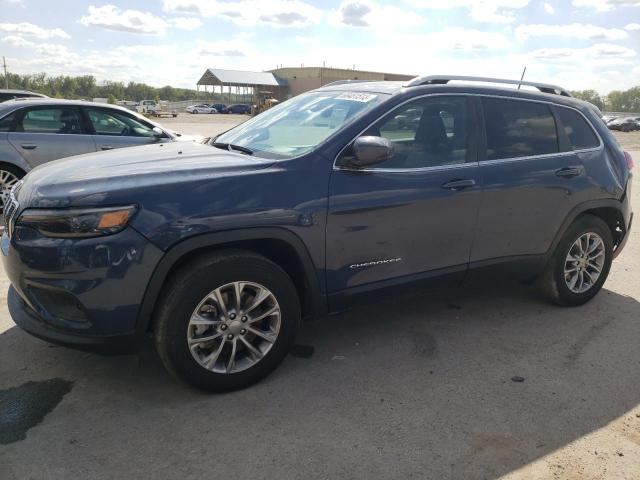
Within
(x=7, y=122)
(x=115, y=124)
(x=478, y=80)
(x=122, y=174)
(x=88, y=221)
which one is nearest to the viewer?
(x=88, y=221)

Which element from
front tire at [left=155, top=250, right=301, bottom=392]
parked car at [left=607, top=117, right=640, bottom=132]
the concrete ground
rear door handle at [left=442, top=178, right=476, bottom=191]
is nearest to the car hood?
front tire at [left=155, top=250, right=301, bottom=392]

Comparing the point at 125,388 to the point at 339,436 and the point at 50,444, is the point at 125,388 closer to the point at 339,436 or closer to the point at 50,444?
the point at 50,444

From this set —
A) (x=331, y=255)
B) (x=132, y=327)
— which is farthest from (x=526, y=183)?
(x=132, y=327)

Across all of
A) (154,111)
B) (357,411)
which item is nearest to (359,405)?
(357,411)

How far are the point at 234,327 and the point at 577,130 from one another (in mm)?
3259

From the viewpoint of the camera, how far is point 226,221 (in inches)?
112

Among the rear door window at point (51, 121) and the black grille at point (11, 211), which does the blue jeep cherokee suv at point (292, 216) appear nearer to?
the black grille at point (11, 211)

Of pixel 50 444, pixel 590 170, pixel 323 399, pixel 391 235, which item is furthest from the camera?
pixel 590 170

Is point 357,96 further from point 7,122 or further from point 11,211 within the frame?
point 7,122

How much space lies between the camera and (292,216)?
303 centimetres

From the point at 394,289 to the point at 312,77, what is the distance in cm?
8167

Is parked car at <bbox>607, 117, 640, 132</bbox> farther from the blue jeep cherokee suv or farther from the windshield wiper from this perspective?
the windshield wiper

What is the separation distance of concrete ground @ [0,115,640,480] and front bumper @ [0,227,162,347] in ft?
1.54

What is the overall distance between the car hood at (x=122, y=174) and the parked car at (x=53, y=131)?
13.5 ft
